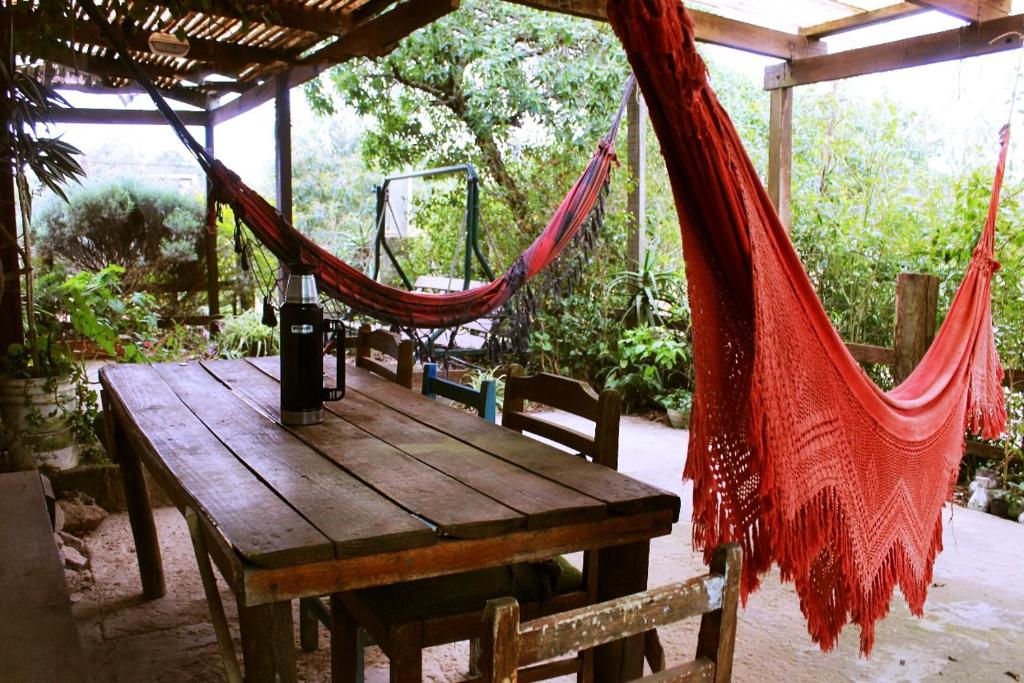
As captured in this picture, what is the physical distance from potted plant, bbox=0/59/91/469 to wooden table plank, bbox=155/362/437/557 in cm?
118

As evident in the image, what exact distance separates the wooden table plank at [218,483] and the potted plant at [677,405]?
273 cm

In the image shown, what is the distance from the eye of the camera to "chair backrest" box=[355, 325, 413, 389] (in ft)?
7.12

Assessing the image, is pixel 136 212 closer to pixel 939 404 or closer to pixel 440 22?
pixel 440 22

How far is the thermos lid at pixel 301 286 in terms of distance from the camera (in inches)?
→ 60.8

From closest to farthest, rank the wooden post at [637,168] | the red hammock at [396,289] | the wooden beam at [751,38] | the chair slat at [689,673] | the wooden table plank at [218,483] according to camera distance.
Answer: the chair slat at [689,673] < the wooden table plank at [218,483] < the red hammock at [396,289] < the wooden beam at [751,38] < the wooden post at [637,168]

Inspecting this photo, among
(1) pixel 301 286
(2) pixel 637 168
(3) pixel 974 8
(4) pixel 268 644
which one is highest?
(3) pixel 974 8

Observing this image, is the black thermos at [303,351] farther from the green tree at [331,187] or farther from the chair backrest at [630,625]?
the green tree at [331,187]

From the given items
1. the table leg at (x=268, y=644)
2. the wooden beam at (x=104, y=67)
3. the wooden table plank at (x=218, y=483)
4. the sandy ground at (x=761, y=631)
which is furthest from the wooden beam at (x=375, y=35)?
the table leg at (x=268, y=644)

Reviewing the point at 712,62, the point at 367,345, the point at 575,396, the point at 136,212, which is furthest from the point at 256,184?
the point at 575,396

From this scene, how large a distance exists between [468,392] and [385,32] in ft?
6.39

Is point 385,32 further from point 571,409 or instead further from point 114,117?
point 114,117

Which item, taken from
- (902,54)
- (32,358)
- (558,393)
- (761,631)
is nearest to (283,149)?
(32,358)

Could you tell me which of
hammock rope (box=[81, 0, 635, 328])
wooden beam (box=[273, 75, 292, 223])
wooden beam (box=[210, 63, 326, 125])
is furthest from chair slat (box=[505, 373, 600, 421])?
wooden beam (box=[273, 75, 292, 223])

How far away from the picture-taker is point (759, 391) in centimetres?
116
